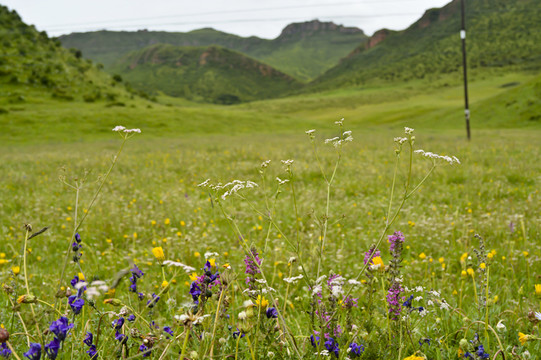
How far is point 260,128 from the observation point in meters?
48.2

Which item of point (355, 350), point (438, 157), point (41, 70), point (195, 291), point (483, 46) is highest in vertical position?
point (483, 46)

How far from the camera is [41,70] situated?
56750 mm

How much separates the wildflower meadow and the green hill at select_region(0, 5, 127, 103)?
47035mm

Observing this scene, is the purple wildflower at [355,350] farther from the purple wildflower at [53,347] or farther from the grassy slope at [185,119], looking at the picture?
the grassy slope at [185,119]

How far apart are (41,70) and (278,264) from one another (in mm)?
65353

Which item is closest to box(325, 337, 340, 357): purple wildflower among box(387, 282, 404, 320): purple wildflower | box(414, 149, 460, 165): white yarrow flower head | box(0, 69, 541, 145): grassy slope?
box(387, 282, 404, 320): purple wildflower

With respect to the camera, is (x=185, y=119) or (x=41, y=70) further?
(x=41, y=70)

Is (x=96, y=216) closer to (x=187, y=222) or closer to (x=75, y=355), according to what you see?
(x=187, y=222)

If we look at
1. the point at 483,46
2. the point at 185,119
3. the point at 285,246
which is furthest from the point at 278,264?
the point at 483,46

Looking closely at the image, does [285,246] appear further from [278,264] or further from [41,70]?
[41,70]

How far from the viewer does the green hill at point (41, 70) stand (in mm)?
52625

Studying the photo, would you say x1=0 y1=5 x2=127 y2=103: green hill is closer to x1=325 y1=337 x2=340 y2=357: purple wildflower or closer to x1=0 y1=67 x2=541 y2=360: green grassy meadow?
x1=0 y1=67 x2=541 y2=360: green grassy meadow

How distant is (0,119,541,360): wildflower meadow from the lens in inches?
70.5

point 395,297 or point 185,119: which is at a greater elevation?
point 185,119
